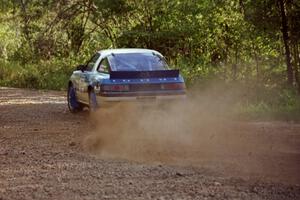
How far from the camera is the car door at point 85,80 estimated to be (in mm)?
12484

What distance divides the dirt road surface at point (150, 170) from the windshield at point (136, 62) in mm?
1799

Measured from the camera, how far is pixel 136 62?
12.1m

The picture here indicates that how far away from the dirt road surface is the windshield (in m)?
1.80

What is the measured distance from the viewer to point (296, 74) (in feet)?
51.7

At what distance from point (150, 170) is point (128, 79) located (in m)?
4.14

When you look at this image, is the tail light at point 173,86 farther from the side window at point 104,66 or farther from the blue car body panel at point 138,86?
the side window at point 104,66

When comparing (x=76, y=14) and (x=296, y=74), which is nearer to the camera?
(x=296, y=74)

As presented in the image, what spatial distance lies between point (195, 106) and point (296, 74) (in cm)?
333

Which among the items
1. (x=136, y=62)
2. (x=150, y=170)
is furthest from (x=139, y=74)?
(x=150, y=170)

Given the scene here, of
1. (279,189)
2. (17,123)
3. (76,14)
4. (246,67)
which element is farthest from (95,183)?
(76,14)

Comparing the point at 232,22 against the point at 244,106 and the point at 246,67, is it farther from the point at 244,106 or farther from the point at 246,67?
the point at 244,106

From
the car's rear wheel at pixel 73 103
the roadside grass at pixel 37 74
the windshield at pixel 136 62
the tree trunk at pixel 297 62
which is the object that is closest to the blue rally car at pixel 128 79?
the windshield at pixel 136 62

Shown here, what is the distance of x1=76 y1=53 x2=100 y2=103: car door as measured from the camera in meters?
12.5

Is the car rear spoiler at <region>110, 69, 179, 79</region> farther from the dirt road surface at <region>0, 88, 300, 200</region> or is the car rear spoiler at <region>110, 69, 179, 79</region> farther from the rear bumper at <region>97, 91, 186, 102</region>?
the dirt road surface at <region>0, 88, 300, 200</region>
